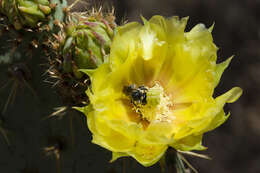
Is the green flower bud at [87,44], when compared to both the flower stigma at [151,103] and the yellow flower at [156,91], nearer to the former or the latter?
the yellow flower at [156,91]

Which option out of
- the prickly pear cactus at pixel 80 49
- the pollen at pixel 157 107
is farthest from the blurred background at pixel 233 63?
the prickly pear cactus at pixel 80 49

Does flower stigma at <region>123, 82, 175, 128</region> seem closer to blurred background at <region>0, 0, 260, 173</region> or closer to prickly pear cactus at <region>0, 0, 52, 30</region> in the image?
prickly pear cactus at <region>0, 0, 52, 30</region>

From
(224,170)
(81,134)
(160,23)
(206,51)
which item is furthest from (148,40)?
(224,170)

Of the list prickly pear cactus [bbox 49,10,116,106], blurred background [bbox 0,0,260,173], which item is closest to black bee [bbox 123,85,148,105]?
prickly pear cactus [bbox 49,10,116,106]

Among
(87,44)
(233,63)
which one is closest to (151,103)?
(87,44)

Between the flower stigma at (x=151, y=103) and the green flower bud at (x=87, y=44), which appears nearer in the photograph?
the green flower bud at (x=87, y=44)

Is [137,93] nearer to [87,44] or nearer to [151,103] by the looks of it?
[151,103]

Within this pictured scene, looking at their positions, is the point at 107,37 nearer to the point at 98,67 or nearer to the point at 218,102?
the point at 98,67

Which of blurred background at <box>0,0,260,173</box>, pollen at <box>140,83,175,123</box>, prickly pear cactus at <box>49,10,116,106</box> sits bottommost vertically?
blurred background at <box>0,0,260,173</box>
